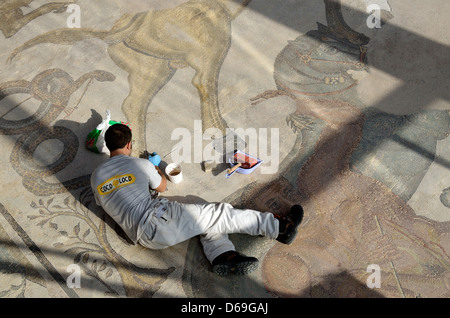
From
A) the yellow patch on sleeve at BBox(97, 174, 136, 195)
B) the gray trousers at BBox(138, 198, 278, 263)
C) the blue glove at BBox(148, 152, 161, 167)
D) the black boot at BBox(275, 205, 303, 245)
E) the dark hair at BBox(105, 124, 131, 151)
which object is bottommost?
the black boot at BBox(275, 205, 303, 245)

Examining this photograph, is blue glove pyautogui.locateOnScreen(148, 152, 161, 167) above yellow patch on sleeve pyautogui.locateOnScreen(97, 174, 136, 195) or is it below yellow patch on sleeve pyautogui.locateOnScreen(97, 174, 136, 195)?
below

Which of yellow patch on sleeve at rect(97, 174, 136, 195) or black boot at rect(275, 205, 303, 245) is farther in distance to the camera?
black boot at rect(275, 205, 303, 245)

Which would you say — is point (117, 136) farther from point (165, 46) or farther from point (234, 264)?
point (165, 46)

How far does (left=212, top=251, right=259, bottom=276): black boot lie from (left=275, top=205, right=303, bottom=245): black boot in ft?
1.19

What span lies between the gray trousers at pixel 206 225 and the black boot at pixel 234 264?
76 millimetres

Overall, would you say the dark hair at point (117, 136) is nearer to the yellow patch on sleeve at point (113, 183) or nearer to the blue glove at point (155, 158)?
the yellow patch on sleeve at point (113, 183)

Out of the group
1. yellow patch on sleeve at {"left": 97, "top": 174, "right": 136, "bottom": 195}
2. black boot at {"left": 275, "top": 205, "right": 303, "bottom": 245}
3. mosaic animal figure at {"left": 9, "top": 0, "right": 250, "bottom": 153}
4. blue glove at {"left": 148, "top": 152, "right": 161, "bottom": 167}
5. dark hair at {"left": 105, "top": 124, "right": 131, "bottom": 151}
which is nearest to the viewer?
yellow patch on sleeve at {"left": 97, "top": 174, "right": 136, "bottom": 195}

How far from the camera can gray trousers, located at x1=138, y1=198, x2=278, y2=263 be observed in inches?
124

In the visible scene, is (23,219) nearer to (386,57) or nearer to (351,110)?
(351,110)

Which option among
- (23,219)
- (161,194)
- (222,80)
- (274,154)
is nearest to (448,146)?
(274,154)

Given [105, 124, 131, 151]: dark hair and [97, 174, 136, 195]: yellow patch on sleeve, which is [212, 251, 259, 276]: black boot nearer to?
[97, 174, 136, 195]: yellow patch on sleeve

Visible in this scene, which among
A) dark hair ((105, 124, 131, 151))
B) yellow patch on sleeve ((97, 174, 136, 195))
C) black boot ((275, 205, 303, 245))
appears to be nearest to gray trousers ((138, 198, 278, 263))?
black boot ((275, 205, 303, 245))

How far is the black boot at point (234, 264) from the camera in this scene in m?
3.13

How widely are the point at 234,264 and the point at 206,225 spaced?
40cm
